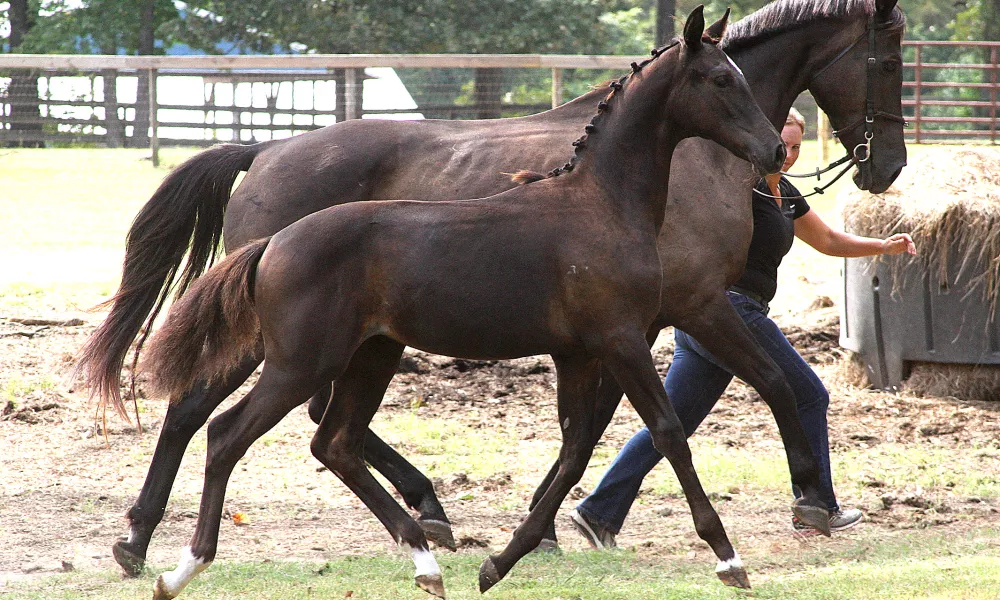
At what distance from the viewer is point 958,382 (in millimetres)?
7805

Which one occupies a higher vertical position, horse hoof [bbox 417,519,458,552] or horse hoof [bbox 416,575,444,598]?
horse hoof [bbox 416,575,444,598]

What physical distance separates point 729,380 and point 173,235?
264 cm

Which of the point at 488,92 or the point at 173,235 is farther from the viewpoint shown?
the point at 488,92

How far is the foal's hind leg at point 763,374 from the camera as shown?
494 centimetres

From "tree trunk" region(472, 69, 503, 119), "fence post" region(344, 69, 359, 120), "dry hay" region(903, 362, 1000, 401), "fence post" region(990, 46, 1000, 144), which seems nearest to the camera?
"dry hay" region(903, 362, 1000, 401)

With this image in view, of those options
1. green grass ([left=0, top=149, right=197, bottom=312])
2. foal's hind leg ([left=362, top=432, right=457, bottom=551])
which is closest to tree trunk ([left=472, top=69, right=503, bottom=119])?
green grass ([left=0, top=149, right=197, bottom=312])

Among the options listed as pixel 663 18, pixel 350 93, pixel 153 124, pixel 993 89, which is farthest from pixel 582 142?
pixel 663 18

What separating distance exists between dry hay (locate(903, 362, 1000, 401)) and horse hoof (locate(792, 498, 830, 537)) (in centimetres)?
321

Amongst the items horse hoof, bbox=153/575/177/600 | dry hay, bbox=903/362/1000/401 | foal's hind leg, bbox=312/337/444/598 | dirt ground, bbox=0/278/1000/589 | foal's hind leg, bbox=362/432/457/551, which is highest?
foal's hind leg, bbox=312/337/444/598

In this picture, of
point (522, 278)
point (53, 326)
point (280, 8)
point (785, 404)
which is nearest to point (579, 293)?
point (522, 278)

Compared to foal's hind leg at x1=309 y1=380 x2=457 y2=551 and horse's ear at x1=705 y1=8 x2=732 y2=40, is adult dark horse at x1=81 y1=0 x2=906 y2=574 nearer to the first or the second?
foal's hind leg at x1=309 y1=380 x2=457 y2=551

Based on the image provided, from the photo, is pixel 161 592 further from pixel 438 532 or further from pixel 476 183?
pixel 476 183

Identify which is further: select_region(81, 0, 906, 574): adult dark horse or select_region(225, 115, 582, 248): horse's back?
select_region(225, 115, 582, 248): horse's back

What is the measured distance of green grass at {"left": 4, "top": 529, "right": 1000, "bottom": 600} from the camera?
13.8 feet
